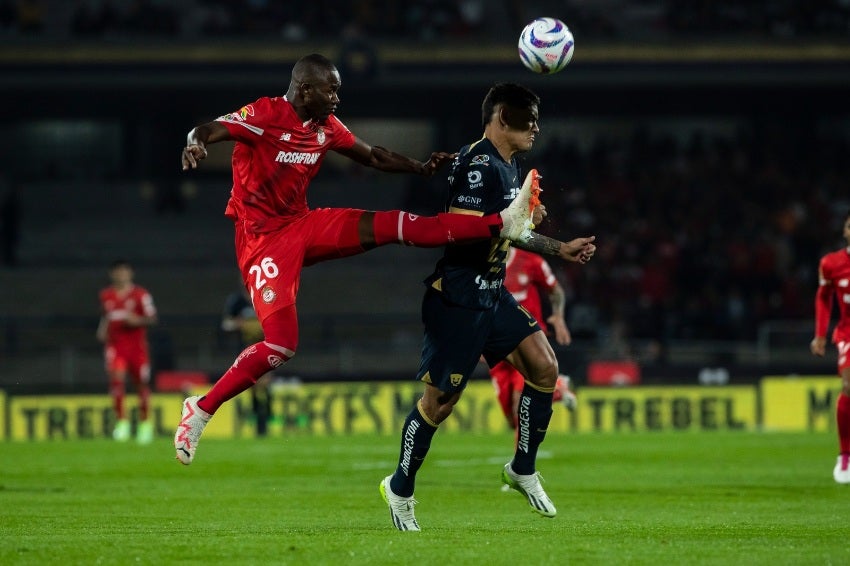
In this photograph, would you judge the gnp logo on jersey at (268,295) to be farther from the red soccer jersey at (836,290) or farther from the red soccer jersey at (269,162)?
the red soccer jersey at (836,290)

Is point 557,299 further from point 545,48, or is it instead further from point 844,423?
point 545,48

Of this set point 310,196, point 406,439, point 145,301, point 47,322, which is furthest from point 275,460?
→ point 310,196

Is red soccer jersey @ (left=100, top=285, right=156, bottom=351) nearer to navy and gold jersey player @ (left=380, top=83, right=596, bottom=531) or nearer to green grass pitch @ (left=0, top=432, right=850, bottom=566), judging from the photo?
green grass pitch @ (left=0, top=432, right=850, bottom=566)

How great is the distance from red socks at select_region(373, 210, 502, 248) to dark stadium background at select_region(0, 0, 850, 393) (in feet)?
55.9

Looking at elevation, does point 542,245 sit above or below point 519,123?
below

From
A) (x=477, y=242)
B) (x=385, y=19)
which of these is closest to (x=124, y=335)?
(x=477, y=242)

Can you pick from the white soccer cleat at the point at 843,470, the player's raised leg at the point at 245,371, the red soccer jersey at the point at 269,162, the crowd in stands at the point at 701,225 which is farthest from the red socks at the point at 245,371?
the crowd in stands at the point at 701,225

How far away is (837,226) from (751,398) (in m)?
9.04

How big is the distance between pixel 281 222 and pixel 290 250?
215mm

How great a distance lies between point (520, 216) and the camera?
8008mm

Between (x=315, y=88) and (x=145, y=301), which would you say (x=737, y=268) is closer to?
(x=145, y=301)

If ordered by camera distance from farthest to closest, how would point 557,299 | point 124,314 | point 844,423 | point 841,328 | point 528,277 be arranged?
point 124,314
point 528,277
point 557,299
point 841,328
point 844,423

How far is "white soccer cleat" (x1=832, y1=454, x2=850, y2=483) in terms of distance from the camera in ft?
40.8

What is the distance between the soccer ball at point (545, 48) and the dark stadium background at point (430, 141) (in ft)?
54.0
